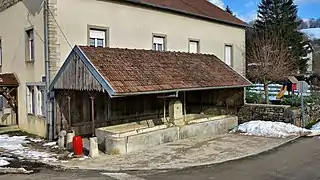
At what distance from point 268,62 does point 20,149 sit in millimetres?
21163

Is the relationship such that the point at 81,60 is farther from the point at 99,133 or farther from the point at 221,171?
the point at 221,171

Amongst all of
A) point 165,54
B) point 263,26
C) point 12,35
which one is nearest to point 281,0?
point 263,26

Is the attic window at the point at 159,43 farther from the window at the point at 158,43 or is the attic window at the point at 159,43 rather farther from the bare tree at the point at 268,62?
the bare tree at the point at 268,62

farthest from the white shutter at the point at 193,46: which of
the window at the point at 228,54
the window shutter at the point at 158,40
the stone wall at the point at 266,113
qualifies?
the stone wall at the point at 266,113

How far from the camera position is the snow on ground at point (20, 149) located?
12602mm

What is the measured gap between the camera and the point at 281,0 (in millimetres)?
46688

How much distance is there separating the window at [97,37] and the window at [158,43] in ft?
11.4

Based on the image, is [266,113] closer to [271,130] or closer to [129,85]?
[271,130]

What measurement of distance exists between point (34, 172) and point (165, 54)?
908cm

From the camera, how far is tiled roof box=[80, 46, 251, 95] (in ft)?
42.7

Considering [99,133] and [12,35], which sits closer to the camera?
[99,133]

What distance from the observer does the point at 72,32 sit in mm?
16031

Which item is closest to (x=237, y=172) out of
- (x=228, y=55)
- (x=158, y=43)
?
(x=158, y=43)

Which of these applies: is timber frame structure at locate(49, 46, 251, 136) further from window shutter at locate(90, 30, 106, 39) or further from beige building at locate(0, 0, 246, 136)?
window shutter at locate(90, 30, 106, 39)
